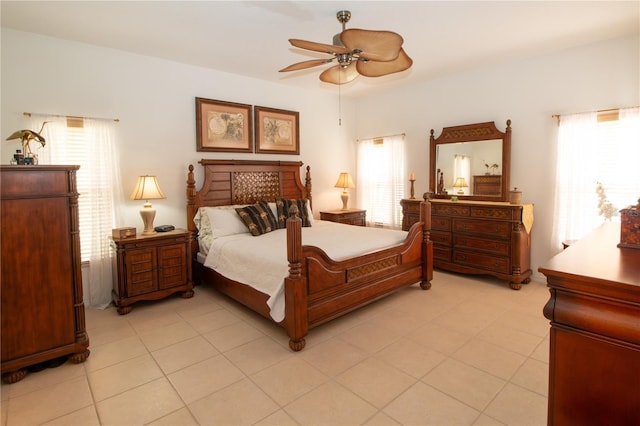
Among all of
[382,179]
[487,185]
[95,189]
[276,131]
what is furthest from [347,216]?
[95,189]

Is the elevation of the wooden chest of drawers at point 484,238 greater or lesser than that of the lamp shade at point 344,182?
lesser

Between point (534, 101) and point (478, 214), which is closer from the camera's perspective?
point (534, 101)

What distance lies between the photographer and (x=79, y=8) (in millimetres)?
2822

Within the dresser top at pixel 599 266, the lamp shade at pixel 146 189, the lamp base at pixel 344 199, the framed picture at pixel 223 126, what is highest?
the framed picture at pixel 223 126

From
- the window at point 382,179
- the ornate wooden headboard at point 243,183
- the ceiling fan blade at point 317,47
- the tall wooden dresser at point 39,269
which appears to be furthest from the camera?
the window at point 382,179

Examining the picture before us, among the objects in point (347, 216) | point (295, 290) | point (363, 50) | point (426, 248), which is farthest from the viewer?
point (347, 216)

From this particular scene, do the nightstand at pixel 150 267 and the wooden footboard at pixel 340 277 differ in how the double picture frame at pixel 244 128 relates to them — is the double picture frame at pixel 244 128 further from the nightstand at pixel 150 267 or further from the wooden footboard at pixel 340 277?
the wooden footboard at pixel 340 277

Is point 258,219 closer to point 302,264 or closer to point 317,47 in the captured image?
point 302,264

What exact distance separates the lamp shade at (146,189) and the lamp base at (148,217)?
148 millimetres

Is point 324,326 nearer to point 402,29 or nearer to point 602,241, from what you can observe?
point 602,241

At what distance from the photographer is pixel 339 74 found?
3.16m

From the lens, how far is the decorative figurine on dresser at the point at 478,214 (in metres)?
3.99

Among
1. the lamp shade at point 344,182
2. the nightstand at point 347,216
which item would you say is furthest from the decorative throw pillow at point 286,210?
the lamp shade at point 344,182

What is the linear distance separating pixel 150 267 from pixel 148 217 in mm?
553
